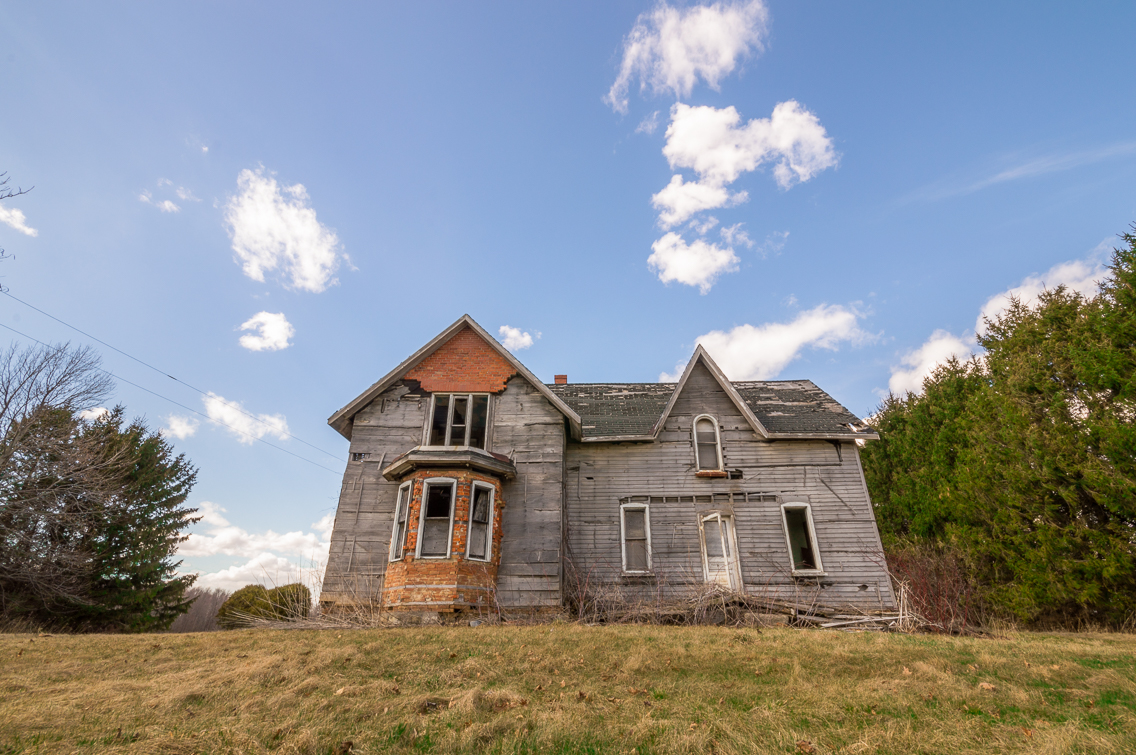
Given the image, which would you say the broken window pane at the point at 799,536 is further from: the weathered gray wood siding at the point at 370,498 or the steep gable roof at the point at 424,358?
the weathered gray wood siding at the point at 370,498

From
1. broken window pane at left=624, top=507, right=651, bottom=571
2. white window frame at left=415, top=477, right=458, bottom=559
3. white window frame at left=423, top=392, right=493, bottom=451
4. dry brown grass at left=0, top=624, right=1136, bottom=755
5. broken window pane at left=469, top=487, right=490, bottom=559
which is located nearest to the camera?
dry brown grass at left=0, top=624, right=1136, bottom=755

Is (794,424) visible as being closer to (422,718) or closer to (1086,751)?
(1086,751)

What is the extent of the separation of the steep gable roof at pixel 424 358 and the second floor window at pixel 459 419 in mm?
1332

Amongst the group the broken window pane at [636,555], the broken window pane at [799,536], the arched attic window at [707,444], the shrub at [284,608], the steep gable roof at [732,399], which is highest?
the steep gable roof at [732,399]

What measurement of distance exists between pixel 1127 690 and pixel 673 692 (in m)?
5.74

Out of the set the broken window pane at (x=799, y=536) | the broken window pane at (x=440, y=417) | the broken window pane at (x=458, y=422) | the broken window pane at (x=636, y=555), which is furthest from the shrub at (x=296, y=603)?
the broken window pane at (x=799, y=536)

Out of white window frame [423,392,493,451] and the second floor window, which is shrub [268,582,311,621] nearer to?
white window frame [423,392,493,451]

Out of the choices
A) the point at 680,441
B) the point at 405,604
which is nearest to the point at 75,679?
the point at 405,604

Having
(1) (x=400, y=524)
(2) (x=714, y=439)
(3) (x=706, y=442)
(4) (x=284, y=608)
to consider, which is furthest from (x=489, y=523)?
(2) (x=714, y=439)

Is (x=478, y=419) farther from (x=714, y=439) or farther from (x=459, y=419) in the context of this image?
(x=714, y=439)

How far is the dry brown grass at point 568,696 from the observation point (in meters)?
4.81

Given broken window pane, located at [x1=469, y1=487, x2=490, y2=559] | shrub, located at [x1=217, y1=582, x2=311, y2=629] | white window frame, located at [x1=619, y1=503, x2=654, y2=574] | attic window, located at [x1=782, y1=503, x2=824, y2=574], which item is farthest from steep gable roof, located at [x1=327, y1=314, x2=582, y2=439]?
attic window, located at [x1=782, y1=503, x2=824, y2=574]

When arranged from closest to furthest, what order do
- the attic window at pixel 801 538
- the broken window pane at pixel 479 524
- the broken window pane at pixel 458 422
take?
the broken window pane at pixel 479 524 < the attic window at pixel 801 538 < the broken window pane at pixel 458 422

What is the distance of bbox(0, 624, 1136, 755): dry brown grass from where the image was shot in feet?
15.8
